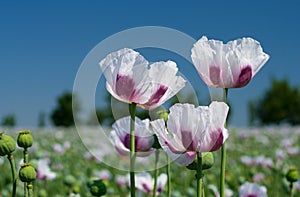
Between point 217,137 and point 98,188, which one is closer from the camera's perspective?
point 217,137

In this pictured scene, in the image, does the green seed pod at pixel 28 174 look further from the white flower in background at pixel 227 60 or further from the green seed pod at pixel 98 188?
the white flower in background at pixel 227 60

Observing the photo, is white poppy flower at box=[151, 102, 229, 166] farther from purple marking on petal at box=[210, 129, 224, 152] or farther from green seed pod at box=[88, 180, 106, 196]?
green seed pod at box=[88, 180, 106, 196]

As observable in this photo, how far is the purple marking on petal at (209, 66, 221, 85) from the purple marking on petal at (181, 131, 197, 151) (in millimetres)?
149

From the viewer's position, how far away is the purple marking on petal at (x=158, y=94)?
101 cm

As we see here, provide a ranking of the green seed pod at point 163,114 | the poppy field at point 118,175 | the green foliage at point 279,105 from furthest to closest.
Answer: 1. the green foliage at point 279,105
2. the poppy field at point 118,175
3. the green seed pod at point 163,114

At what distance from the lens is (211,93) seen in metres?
1.01

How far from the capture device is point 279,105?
30688 mm

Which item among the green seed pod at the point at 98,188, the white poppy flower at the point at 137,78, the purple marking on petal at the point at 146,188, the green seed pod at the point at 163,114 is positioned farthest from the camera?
the purple marking on petal at the point at 146,188

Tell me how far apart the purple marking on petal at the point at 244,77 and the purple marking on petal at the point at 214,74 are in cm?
4

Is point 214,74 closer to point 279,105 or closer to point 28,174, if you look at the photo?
point 28,174

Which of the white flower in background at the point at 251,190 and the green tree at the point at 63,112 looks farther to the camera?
the green tree at the point at 63,112

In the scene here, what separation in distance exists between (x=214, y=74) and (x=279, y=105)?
100 feet

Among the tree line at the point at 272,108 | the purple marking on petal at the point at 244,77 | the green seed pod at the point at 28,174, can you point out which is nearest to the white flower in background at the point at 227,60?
the purple marking on petal at the point at 244,77

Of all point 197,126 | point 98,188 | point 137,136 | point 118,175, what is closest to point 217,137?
point 197,126
